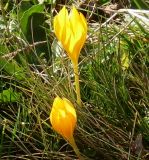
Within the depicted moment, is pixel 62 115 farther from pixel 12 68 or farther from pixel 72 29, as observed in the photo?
pixel 12 68

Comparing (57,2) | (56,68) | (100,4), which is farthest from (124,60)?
(57,2)

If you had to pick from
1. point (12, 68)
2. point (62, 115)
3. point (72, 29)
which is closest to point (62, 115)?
point (62, 115)

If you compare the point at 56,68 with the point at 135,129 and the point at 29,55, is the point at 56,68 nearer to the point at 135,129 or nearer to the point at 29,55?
the point at 29,55

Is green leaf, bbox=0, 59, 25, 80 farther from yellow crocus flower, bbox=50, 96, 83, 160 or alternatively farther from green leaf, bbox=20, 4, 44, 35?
yellow crocus flower, bbox=50, 96, 83, 160

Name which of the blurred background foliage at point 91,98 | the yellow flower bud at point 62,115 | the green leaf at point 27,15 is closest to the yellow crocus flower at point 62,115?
the yellow flower bud at point 62,115

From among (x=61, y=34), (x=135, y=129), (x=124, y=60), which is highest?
(x=61, y=34)

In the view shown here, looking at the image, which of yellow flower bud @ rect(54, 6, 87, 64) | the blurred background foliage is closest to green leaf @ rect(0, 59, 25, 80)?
the blurred background foliage
